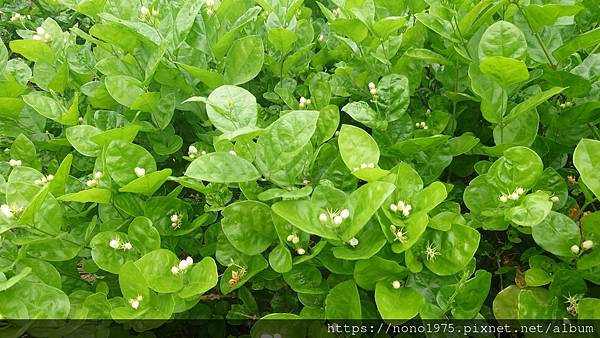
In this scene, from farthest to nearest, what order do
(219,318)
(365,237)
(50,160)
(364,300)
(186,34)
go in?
(50,160) < (219,318) < (186,34) < (364,300) < (365,237)

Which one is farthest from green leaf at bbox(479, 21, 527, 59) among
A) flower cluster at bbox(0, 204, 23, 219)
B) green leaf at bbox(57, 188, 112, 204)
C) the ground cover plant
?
flower cluster at bbox(0, 204, 23, 219)

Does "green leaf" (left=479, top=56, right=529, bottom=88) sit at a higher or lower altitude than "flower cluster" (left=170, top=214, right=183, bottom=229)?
higher

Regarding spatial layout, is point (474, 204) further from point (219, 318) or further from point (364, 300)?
point (219, 318)

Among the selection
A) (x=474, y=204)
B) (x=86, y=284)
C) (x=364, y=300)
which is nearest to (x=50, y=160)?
(x=86, y=284)

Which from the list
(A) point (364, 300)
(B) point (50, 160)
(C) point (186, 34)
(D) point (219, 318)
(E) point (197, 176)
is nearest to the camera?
(E) point (197, 176)

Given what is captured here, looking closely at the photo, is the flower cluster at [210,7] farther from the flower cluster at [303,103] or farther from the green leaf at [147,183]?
the green leaf at [147,183]

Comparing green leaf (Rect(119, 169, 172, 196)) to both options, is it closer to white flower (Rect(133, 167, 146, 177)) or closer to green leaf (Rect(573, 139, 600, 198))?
white flower (Rect(133, 167, 146, 177))

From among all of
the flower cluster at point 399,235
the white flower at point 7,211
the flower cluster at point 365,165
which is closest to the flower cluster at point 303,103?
the flower cluster at point 365,165

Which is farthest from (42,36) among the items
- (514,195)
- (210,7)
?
(514,195)
